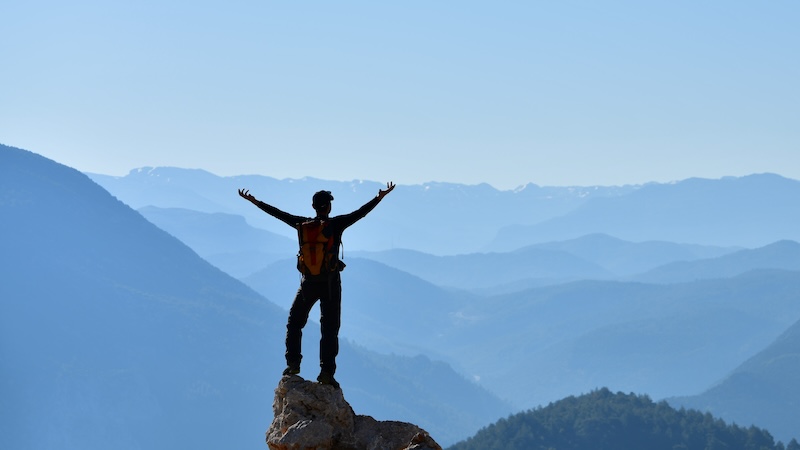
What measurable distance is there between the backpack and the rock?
1889mm

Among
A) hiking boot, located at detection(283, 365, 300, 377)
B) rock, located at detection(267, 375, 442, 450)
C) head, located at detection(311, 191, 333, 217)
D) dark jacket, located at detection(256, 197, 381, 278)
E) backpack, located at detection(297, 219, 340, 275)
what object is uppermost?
head, located at detection(311, 191, 333, 217)

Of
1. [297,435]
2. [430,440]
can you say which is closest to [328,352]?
[297,435]

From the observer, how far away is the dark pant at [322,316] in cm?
2258

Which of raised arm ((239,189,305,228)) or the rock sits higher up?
raised arm ((239,189,305,228))

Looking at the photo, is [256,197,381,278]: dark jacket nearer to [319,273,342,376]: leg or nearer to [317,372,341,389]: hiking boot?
[319,273,342,376]: leg

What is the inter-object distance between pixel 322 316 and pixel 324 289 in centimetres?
77

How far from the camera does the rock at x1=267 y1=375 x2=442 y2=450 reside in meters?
21.1

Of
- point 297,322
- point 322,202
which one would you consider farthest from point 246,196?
point 297,322

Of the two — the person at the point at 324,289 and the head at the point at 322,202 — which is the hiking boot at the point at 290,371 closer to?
the person at the point at 324,289

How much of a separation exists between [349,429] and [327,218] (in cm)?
355

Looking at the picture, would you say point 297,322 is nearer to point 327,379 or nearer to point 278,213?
point 327,379

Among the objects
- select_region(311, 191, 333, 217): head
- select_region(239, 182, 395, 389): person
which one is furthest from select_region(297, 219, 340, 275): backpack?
select_region(311, 191, 333, 217): head

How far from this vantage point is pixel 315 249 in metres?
22.3

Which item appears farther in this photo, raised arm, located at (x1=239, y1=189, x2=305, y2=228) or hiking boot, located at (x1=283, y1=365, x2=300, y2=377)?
hiking boot, located at (x1=283, y1=365, x2=300, y2=377)
